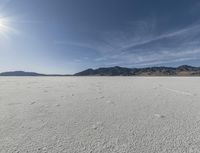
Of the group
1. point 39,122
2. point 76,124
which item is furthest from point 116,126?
point 39,122

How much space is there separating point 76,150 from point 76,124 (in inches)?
25.7

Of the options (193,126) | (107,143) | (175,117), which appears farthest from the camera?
(175,117)

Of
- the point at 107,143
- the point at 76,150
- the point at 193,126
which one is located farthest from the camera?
the point at 193,126

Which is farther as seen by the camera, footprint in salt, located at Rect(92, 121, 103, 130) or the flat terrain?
footprint in salt, located at Rect(92, 121, 103, 130)

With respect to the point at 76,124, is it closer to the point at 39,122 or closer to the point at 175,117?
the point at 39,122

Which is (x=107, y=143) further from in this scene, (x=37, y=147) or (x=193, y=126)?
(x=193, y=126)

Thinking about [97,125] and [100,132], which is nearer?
[100,132]

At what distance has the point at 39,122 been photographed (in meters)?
2.00

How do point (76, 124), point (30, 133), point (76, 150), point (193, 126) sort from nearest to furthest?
1. point (76, 150)
2. point (30, 133)
3. point (193, 126)
4. point (76, 124)

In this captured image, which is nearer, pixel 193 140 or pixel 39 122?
pixel 193 140

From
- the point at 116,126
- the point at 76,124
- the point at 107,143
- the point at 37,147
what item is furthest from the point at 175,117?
the point at 37,147

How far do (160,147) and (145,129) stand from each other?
0.42m

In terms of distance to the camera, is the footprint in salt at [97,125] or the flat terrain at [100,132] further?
the footprint in salt at [97,125]

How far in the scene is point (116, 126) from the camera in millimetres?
1861
